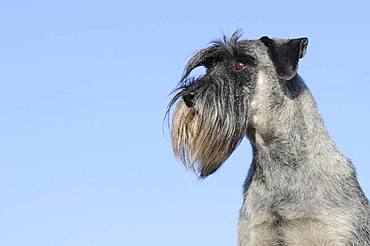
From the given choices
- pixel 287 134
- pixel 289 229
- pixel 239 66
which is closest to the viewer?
pixel 289 229

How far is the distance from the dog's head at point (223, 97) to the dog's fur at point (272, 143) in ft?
0.04

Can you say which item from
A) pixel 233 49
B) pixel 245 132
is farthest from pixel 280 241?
pixel 233 49

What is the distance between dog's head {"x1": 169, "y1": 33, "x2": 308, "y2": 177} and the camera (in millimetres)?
14250

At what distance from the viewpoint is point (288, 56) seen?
14.4 meters

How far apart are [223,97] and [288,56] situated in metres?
0.90

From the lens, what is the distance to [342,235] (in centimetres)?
1353

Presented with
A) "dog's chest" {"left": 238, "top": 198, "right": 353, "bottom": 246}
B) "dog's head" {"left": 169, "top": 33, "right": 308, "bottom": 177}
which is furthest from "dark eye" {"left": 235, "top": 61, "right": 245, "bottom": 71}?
"dog's chest" {"left": 238, "top": 198, "right": 353, "bottom": 246}

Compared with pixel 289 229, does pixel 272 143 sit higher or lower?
higher

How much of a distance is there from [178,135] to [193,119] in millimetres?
264

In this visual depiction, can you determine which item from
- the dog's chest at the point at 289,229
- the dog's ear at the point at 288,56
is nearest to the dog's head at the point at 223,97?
the dog's ear at the point at 288,56

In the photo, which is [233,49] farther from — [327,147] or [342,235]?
[342,235]

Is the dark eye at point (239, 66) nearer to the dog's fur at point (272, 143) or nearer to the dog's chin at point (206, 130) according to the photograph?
the dog's fur at point (272, 143)

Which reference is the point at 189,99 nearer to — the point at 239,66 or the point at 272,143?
the point at 239,66

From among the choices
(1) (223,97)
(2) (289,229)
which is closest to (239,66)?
(1) (223,97)
